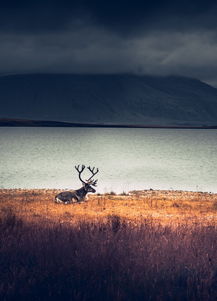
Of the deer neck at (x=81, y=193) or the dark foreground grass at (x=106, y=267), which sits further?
the deer neck at (x=81, y=193)

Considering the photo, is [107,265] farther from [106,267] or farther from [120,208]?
[120,208]

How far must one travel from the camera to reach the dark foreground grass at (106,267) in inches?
221

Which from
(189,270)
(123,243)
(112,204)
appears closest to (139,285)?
(189,270)

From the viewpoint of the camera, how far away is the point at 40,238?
7637mm

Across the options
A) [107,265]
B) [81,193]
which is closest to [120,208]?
[81,193]

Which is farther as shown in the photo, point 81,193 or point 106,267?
point 81,193

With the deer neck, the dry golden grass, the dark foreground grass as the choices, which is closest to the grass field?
the dark foreground grass

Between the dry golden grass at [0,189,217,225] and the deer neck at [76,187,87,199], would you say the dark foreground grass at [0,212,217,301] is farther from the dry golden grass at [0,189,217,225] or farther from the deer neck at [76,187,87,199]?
the deer neck at [76,187,87,199]

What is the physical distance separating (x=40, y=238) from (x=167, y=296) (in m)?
2.92

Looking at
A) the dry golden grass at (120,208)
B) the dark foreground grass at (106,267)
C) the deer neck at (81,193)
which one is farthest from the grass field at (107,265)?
the deer neck at (81,193)

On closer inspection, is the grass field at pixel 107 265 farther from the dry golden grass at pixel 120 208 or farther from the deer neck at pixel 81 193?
the deer neck at pixel 81 193

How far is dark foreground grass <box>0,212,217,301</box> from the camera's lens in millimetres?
5621

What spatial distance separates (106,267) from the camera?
6.35 metres

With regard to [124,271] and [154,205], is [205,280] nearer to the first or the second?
[124,271]
